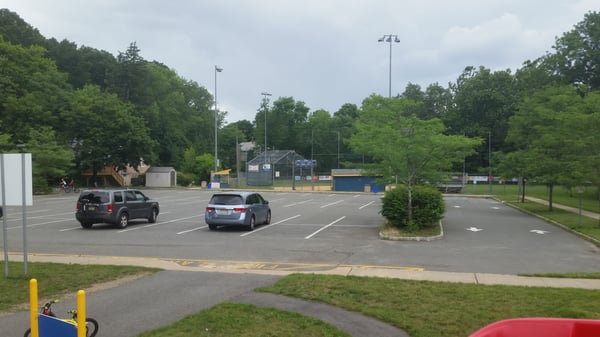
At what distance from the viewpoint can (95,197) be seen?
19.4 m

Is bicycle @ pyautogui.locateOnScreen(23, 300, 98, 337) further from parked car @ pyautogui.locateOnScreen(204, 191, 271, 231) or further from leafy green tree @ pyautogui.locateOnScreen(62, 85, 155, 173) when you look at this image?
leafy green tree @ pyautogui.locateOnScreen(62, 85, 155, 173)

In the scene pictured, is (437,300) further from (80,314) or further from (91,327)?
(80,314)

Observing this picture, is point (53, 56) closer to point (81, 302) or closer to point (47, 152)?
point (47, 152)

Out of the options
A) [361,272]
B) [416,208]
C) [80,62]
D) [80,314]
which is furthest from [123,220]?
[80,62]

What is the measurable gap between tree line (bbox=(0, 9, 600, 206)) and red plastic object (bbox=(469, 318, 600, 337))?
16008mm

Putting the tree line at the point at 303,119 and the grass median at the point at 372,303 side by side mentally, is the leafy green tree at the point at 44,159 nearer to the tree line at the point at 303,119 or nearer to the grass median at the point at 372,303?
the tree line at the point at 303,119

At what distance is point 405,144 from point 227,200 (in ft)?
23.9

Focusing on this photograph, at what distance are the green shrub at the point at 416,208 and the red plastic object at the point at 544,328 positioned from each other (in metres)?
15.3

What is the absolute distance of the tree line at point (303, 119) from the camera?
2086 cm

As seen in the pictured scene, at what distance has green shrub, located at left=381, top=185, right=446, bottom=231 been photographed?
60.9ft

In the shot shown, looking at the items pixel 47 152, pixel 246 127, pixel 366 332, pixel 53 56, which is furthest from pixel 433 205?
pixel 246 127

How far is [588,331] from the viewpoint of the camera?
305cm

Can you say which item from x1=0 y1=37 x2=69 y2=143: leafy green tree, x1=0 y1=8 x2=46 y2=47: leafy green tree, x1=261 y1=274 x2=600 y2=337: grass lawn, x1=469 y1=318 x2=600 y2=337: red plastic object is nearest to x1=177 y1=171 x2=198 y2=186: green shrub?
x1=0 y1=37 x2=69 y2=143: leafy green tree

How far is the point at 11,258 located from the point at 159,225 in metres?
8.34
